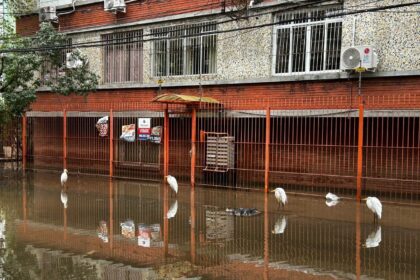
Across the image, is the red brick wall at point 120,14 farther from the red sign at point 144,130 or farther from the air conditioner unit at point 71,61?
the red sign at point 144,130

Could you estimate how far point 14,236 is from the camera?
26.6 feet

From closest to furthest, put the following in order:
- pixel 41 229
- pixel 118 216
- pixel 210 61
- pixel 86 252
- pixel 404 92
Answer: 1. pixel 86 252
2. pixel 41 229
3. pixel 118 216
4. pixel 404 92
5. pixel 210 61

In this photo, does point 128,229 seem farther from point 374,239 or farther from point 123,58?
point 123,58

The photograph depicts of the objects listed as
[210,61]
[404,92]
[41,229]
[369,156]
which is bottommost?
[41,229]

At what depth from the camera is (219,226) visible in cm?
893

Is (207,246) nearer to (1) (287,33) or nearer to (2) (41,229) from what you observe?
(2) (41,229)

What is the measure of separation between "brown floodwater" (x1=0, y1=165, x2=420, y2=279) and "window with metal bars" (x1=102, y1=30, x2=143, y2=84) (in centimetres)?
562

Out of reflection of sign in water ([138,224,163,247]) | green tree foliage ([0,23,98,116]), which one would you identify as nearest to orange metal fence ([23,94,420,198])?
green tree foliage ([0,23,98,116])

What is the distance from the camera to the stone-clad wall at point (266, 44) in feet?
38.1

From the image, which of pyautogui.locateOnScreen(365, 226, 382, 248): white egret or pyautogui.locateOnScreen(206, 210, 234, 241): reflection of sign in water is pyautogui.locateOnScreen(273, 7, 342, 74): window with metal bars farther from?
pyautogui.locateOnScreen(365, 226, 382, 248): white egret

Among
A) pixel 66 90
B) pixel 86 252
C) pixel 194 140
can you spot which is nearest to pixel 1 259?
pixel 86 252

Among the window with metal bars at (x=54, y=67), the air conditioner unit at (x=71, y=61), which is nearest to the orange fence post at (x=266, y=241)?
the air conditioner unit at (x=71, y=61)

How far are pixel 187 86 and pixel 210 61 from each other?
107cm

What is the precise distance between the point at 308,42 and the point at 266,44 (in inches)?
47.5
